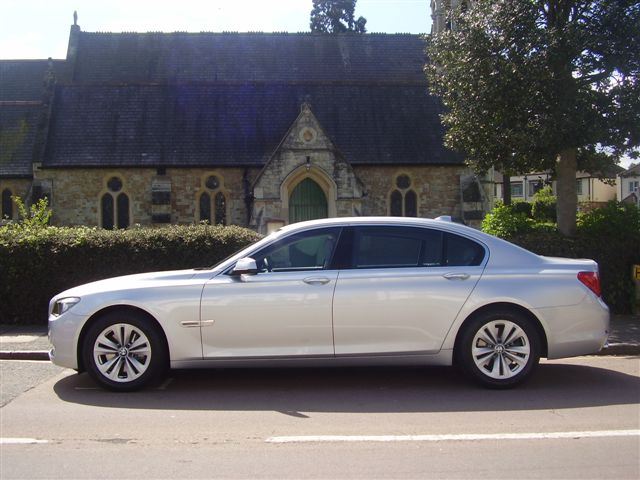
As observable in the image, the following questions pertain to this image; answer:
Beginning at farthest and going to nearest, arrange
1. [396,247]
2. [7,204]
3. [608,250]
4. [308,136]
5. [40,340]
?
[7,204]
[308,136]
[608,250]
[40,340]
[396,247]

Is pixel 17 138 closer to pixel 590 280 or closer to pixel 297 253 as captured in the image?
pixel 297 253

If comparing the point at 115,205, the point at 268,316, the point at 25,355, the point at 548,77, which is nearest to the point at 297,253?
the point at 268,316

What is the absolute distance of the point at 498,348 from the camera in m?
6.67

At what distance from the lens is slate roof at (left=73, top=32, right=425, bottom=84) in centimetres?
3300

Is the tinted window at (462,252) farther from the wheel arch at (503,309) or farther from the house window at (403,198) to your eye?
the house window at (403,198)

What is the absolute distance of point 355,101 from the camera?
80.3ft

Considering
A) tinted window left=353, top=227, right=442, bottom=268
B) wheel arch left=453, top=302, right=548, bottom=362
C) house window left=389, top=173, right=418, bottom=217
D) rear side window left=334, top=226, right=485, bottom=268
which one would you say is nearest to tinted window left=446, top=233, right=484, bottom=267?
rear side window left=334, top=226, right=485, bottom=268

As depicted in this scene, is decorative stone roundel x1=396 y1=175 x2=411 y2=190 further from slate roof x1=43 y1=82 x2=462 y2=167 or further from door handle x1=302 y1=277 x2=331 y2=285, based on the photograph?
door handle x1=302 y1=277 x2=331 y2=285

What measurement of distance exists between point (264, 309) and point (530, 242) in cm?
614

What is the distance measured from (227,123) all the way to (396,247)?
57.4ft

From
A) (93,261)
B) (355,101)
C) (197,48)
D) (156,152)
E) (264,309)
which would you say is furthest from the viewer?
(197,48)

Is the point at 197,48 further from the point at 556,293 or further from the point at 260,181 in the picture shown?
the point at 556,293

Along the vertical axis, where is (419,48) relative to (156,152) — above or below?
above

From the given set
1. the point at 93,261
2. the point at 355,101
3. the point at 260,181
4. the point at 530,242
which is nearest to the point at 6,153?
the point at 260,181
